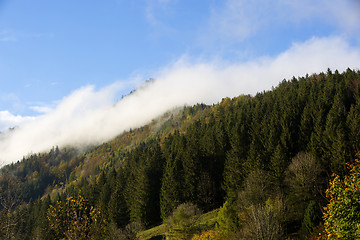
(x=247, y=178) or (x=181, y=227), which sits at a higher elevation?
(x=247, y=178)

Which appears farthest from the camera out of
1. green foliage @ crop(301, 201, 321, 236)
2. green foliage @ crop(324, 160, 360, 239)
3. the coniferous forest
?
the coniferous forest

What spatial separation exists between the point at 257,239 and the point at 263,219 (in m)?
2.49

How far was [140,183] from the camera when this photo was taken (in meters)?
72.7

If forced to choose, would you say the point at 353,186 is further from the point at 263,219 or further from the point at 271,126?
the point at 271,126

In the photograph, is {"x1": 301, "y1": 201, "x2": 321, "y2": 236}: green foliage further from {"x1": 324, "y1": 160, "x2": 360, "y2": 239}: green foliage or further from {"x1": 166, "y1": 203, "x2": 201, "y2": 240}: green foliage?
{"x1": 166, "y1": 203, "x2": 201, "y2": 240}: green foliage

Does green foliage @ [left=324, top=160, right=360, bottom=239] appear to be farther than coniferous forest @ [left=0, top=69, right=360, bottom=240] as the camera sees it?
No

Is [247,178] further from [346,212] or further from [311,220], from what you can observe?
[346,212]

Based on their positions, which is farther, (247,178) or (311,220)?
(247,178)

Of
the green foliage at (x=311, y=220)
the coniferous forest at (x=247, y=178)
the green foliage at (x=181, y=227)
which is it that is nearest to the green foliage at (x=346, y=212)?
the coniferous forest at (x=247, y=178)

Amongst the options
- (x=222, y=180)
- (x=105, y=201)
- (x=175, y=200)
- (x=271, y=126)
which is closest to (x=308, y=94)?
(x=271, y=126)

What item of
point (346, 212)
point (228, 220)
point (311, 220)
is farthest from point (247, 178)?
point (346, 212)

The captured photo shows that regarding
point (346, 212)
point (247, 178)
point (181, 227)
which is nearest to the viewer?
point (346, 212)

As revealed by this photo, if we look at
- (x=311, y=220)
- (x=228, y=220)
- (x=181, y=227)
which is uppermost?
(x=181, y=227)

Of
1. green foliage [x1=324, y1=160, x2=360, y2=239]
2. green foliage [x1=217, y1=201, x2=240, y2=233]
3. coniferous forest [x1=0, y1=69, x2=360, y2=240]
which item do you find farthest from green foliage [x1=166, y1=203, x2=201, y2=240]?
green foliage [x1=324, y1=160, x2=360, y2=239]
